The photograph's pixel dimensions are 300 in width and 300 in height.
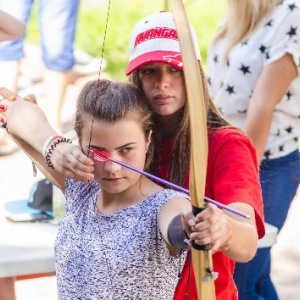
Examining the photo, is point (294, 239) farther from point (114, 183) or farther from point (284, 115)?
point (114, 183)

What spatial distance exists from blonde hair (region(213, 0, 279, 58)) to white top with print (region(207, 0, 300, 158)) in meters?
0.03

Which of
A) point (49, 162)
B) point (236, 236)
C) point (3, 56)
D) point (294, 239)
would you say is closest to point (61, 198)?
point (49, 162)

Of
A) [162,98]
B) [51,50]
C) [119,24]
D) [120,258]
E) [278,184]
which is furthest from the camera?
[119,24]

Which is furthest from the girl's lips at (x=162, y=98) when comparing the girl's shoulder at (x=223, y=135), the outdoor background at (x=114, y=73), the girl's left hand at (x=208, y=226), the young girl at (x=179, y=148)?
the outdoor background at (x=114, y=73)

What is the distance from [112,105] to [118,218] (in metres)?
0.24

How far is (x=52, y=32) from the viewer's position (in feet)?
19.7

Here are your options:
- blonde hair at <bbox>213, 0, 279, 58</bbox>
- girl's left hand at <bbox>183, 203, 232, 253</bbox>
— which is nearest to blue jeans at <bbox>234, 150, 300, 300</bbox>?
blonde hair at <bbox>213, 0, 279, 58</bbox>

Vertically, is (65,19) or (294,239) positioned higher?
(65,19)

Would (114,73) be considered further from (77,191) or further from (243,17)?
(77,191)

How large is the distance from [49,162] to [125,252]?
1.02ft

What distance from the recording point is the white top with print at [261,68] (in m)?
2.88

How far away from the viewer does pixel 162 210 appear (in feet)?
6.12

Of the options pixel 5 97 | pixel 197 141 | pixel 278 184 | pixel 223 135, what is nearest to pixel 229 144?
pixel 223 135

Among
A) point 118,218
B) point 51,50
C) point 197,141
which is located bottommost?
point 118,218
